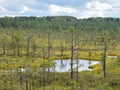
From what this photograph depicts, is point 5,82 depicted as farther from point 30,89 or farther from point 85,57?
point 85,57

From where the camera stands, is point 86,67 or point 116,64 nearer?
point 116,64

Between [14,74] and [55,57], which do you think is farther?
[55,57]

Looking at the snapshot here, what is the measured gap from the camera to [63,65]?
128 meters

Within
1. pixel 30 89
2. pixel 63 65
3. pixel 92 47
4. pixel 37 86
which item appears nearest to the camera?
pixel 30 89

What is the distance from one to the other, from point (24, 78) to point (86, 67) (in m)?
44.4

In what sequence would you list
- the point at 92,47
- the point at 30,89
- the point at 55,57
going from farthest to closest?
the point at 92,47, the point at 55,57, the point at 30,89

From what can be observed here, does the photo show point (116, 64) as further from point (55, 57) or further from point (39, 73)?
point (55, 57)

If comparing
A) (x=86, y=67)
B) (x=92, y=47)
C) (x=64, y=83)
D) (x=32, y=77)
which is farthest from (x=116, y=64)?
(x=92, y=47)

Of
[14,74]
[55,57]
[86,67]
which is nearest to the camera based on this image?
[14,74]

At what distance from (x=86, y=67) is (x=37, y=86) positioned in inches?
1855

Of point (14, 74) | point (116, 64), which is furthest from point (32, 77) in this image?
point (116, 64)

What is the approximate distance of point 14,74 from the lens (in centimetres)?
8994

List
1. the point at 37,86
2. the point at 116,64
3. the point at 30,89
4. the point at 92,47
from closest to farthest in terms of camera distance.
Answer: the point at 30,89
the point at 37,86
the point at 116,64
the point at 92,47

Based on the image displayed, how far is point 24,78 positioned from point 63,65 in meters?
46.5
